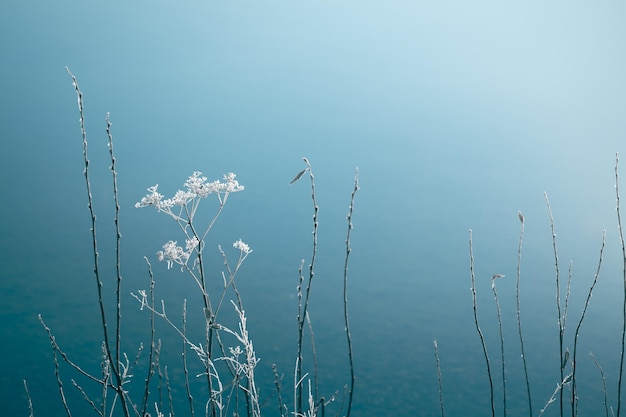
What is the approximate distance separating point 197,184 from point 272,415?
248 centimetres

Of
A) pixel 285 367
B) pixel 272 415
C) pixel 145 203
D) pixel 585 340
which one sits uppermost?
pixel 145 203

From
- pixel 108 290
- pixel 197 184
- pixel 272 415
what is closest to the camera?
pixel 197 184

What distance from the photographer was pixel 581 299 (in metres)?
3.94

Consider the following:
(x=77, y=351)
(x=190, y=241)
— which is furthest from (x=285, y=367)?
(x=190, y=241)

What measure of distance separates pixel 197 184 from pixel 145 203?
3.6 inches

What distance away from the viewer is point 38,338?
3504mm

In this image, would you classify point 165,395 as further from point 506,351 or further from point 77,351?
point 506,351

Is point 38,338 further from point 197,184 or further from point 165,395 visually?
point 197,184

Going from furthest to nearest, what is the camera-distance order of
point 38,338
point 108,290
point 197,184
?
1. point 108,290
2. point 38,338
3. point 197,184

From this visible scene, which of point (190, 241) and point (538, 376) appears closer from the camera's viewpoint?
point (190, 241)

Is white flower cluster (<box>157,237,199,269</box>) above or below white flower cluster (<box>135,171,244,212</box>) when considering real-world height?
below

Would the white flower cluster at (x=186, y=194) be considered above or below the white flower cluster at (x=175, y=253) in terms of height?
above

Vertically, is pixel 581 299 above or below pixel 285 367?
above

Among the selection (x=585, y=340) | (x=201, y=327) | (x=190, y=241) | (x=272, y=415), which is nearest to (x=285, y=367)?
(x=272, y=415)
